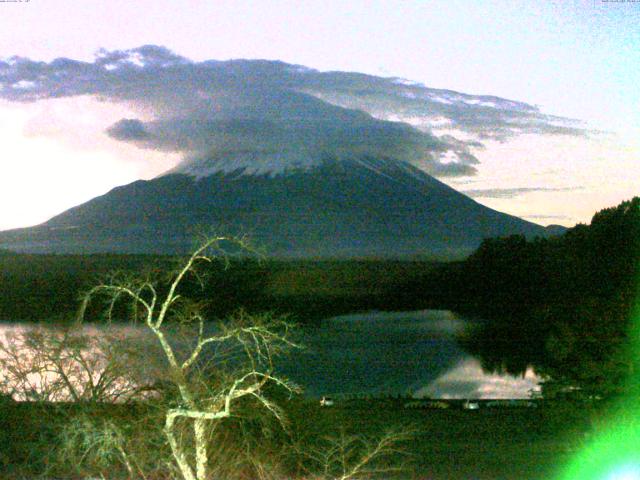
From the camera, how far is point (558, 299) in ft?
Result: 108

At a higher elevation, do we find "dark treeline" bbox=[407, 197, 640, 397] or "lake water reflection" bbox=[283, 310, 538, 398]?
"dark treeline" bbox=[407, 197, 640, 397]

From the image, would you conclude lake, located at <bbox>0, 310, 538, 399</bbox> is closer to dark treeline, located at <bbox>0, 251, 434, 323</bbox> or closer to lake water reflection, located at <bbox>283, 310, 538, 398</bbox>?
lake water reflection, located at <bbox>283, 310, 538, 398</bbox>

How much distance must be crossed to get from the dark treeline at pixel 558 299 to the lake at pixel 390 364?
4.53 ft

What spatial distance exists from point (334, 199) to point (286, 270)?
58821 millimetres

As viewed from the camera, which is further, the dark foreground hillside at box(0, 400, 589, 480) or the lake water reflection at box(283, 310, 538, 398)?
the lake water reflection at box(283, 310, 538, 398)

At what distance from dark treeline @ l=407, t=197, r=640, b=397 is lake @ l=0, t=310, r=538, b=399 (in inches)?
54.4

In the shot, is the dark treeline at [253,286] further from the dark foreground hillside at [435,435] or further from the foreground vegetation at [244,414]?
the foreground vegetation at [244,414]

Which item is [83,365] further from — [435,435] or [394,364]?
[394,364]

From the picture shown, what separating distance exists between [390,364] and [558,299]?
28.6 ft

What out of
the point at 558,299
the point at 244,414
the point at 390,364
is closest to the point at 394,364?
the point at 390,364

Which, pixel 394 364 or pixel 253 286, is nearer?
pixel 394 364

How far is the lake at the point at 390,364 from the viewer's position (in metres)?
22.5

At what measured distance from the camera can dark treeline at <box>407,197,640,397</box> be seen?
11945 mm

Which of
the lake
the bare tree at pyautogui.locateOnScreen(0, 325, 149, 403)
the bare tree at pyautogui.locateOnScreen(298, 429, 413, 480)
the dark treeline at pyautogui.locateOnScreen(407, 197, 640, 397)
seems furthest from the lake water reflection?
the bare tree at pyautogui.locateOnScreen(0, 325, 149, 403)
